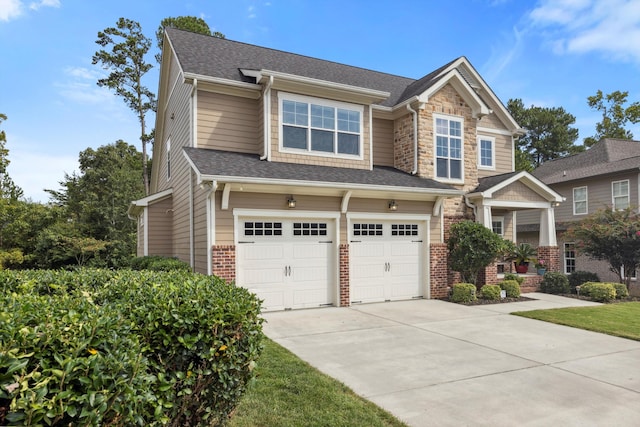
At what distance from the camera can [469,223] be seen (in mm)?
12609

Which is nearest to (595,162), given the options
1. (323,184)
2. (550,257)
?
(550,257)

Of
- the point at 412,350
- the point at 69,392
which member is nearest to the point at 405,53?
the point at 412,350

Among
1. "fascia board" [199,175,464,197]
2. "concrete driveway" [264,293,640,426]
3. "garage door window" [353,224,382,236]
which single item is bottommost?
"concrete driveway" [264,293,640,426]

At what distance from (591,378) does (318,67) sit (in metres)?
12.2

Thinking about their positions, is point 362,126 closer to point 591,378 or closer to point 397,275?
point 397,275

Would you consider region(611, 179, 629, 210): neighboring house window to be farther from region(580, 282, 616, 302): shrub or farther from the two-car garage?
the two-car garage

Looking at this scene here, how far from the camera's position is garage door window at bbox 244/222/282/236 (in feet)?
32.8

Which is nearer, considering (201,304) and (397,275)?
(201,304)

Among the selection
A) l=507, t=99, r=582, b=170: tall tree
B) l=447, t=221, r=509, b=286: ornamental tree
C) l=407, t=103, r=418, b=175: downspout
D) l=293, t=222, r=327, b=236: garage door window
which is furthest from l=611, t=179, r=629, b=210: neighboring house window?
l=507, t=99, r=582, b=170: tall tree

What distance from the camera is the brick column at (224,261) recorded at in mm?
9320

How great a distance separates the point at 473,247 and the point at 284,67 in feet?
27.3

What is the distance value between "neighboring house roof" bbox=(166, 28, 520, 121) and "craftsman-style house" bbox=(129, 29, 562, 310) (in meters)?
0.08

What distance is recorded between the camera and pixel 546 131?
140 ft

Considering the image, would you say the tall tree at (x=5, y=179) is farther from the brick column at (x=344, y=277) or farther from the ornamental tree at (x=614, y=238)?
the ornamental tree at (x=614, y=238)
